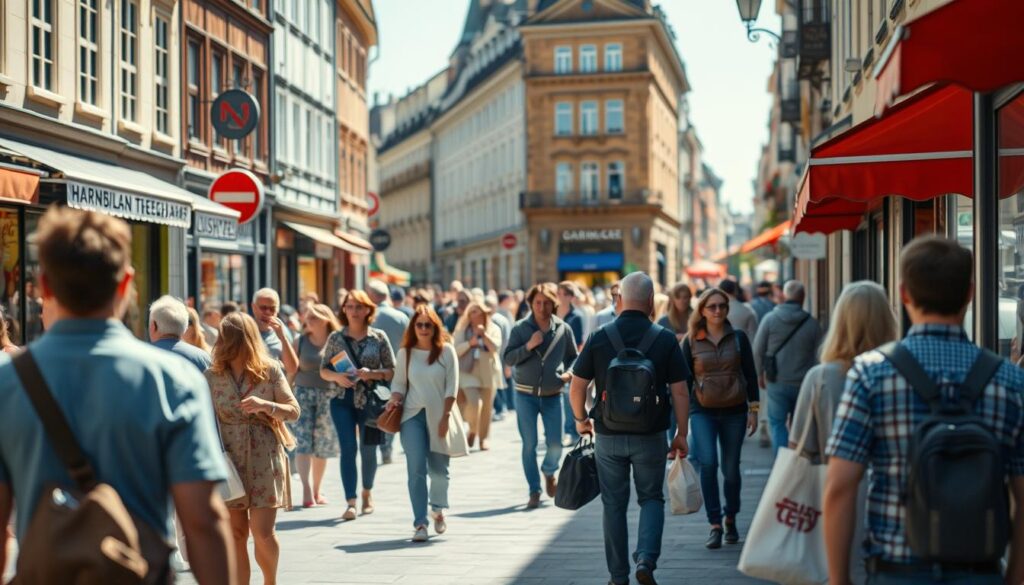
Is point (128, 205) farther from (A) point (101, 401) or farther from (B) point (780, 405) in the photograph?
(A) point (101, 401)

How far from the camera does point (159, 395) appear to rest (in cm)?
374

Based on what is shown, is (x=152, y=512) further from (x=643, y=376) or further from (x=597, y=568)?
(x=597, y=568)

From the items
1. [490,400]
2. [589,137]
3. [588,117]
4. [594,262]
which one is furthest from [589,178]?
[490,400]

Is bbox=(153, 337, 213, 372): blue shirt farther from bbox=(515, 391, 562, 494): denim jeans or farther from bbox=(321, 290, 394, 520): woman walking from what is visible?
bbox=(515, 391, 562, 494): denim jeans

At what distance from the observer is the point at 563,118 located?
73.6m

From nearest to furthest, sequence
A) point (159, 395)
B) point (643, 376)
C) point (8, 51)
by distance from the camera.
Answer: point (159, 395) < point (643, 376) < point (8, 51)

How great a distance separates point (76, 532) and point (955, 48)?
4324 millimetres

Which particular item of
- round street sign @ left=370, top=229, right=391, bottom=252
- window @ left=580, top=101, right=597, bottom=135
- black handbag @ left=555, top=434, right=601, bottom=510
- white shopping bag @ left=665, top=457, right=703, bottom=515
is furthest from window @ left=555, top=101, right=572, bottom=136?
white shopping bag @ left=665, top=457, right=703, bottom=515

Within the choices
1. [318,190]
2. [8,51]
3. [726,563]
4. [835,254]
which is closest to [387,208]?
[318,190]

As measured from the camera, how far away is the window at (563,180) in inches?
2879

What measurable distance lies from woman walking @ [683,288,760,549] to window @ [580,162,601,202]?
202ft

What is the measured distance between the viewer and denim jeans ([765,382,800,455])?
44.2 ft

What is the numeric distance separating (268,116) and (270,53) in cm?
134

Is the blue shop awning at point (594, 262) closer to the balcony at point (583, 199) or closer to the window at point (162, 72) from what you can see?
the balcony at point (583, 199)
